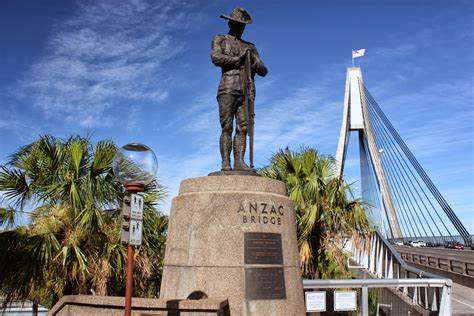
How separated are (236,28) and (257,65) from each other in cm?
66

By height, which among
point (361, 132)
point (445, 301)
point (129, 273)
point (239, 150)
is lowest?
point (445, 301)

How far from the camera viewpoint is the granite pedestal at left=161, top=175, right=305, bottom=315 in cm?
566

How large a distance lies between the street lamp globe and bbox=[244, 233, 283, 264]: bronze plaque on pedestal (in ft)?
6.41

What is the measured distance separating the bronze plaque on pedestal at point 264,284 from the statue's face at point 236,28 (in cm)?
368

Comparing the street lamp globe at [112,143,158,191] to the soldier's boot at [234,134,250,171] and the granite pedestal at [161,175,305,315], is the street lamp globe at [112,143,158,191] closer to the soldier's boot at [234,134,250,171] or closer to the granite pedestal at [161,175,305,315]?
the granite pedestal at [161,175,305,315]

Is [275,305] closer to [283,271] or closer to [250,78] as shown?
[283,271]

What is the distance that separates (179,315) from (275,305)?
143 cm

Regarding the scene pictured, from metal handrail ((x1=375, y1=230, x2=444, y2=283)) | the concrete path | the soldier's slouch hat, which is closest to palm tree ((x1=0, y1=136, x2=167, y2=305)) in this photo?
the soldier's slouch hat

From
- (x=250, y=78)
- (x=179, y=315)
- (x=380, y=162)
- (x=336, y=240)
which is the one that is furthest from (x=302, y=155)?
(x=380, y=162)

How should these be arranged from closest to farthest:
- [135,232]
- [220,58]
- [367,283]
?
[135,232] < [367,283] < [220,58]

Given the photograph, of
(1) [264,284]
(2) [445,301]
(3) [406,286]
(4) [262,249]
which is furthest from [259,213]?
(2) [445,301]

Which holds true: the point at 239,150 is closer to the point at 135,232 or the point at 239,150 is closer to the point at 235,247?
the point at 235,247

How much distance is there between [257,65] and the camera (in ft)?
23.8

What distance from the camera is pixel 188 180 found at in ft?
21.1
